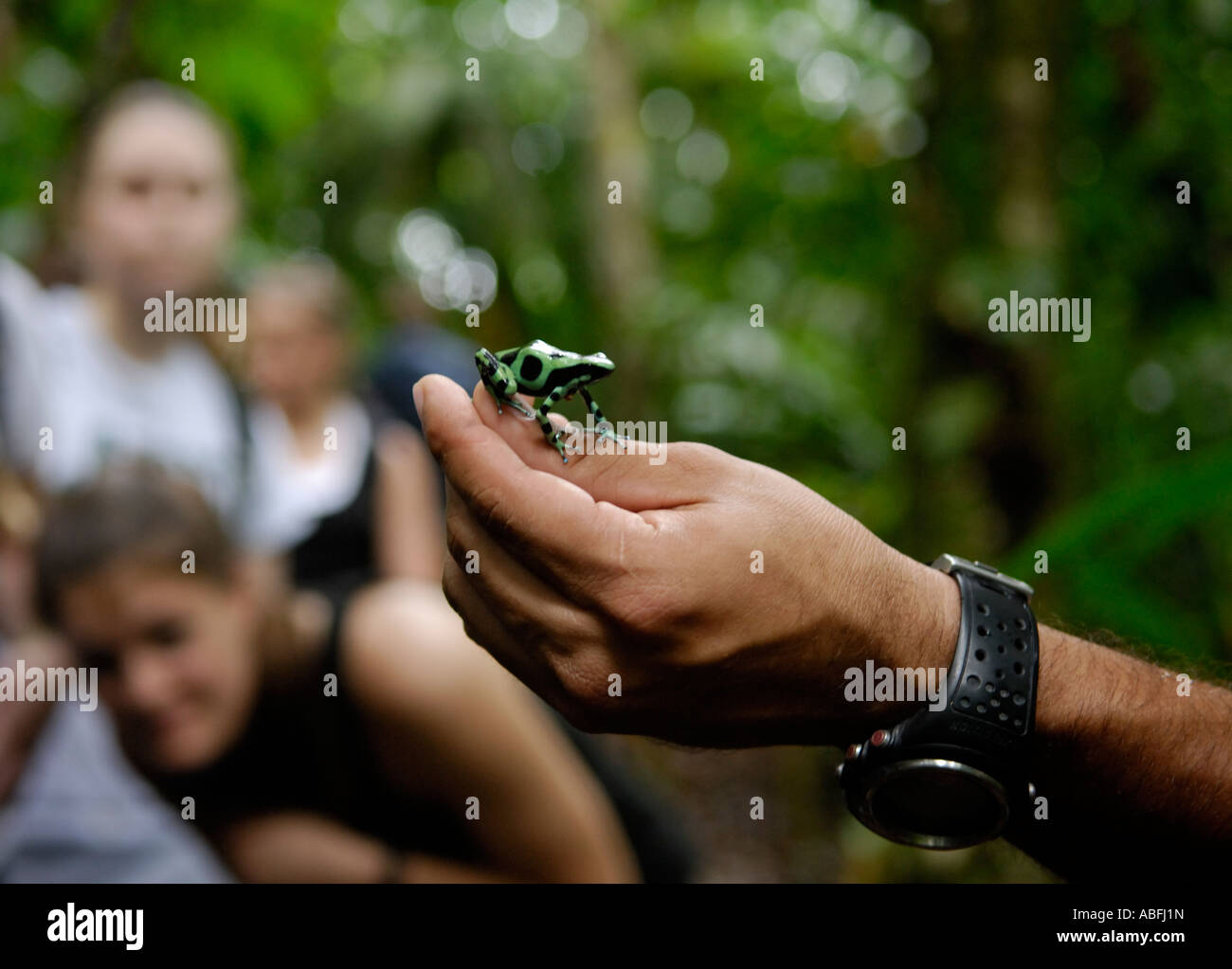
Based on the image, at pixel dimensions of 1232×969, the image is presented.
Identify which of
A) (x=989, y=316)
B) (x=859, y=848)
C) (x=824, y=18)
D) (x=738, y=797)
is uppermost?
(x=824, y=18)

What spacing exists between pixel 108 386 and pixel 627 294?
491 centimetres

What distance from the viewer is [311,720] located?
119 inches

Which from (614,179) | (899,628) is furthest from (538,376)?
(614,179)

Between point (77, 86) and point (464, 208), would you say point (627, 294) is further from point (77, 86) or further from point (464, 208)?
point (464, 208)

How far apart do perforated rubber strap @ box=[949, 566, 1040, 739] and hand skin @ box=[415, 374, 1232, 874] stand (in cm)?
4

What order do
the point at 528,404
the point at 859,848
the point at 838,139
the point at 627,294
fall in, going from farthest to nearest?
1. the point at 627,294
2. the point at 838,139
3. the point at 859,848
4. the point at 528,404

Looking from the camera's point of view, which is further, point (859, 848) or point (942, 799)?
point (859, 848)

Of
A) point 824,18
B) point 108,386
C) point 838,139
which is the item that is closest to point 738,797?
point 838,139

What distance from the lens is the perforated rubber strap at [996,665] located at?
197 cm

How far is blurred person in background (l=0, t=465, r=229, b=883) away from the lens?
3.05 meters

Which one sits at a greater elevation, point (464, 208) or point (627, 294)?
point (464, 208)

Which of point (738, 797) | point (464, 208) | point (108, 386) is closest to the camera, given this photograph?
point (108, 386)

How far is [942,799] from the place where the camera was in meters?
2.06

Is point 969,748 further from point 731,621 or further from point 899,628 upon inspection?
point 731,621
